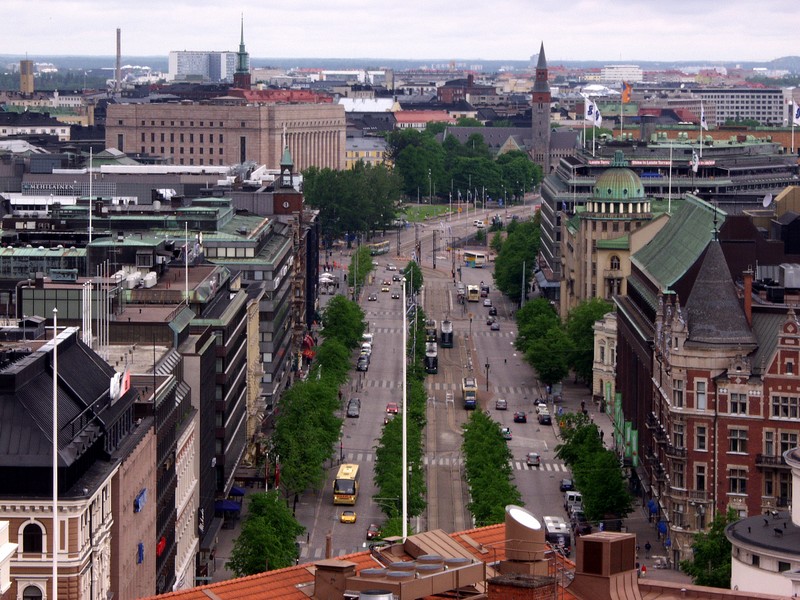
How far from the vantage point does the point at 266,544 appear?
321ft

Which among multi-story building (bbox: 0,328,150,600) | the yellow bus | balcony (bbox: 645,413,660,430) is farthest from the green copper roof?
multi-story building (bbox: 0,328,150,600)

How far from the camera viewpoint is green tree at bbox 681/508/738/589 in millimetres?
88875

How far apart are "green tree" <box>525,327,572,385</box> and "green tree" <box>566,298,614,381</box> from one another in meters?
0.89

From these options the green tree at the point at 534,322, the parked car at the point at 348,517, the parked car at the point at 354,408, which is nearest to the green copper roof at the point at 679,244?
the parked car at the point at 348,517

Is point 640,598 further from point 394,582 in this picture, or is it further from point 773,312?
point 773,312

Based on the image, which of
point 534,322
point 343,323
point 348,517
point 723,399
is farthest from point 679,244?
point 343,323

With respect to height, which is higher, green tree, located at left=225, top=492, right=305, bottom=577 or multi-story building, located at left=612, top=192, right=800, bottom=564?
multi-story building, located at left=612, top=192, right=800, bottom=564

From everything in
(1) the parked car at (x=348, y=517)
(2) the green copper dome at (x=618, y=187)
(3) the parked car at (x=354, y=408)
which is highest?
(2) the green copper dome at (x=618, y=187)

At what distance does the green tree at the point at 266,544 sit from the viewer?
97438 mm

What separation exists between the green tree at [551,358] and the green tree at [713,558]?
218ft

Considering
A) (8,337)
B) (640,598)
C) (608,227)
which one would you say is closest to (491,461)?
(8,337)

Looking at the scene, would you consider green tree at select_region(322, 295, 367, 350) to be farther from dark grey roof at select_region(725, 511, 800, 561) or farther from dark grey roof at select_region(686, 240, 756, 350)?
dark grey roof at select_region(725, 511, 800, 561)

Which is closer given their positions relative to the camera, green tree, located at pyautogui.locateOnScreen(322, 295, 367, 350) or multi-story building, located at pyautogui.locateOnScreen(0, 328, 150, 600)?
multi-story building, located at pyautogui.locateOnScreen(0, 328, 150, 600)

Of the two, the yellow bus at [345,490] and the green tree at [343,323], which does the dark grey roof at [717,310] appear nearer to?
the yellow bus at [345,490]
